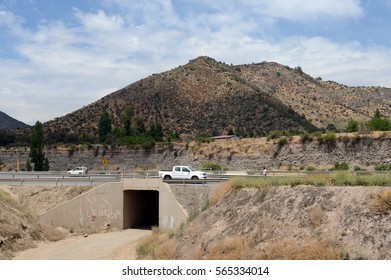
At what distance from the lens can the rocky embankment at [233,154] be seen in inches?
2152

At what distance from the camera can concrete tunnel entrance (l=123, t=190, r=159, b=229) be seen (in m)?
34.8

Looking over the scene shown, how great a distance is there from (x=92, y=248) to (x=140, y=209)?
981 cm

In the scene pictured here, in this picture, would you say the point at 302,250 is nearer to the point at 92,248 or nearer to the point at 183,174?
the point at 92,248

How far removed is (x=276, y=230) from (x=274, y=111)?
87029 mm

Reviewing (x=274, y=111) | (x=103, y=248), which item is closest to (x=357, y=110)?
(x=274, y=111)

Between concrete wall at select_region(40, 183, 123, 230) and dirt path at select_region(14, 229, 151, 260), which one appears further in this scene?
concrete wall at select_region(40, 183, 123, 230)

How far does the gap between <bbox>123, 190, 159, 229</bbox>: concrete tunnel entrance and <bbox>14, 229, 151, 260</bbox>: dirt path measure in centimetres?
198

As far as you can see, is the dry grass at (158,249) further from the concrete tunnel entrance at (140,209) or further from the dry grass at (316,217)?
the concrete tunnel entrance at (140,209)

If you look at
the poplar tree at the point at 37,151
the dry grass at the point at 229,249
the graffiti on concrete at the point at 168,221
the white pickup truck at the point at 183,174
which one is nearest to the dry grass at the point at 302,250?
the dry grass at the point at 229,249

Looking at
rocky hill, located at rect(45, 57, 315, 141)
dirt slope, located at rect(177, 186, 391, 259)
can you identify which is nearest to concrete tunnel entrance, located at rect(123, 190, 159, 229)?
dirt slope, located at rect(177, 186, 391, 259)

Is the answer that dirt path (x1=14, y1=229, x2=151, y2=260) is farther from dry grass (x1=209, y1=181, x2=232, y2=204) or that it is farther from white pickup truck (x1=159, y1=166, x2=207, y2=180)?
white pickup truck (x1=159, y1=166, x2=207, y2=180)

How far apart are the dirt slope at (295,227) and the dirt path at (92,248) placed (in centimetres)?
501

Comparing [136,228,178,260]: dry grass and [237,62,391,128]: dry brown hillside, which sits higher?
[237,62,391,128]: dry brown hillside

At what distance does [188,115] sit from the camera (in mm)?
107125
